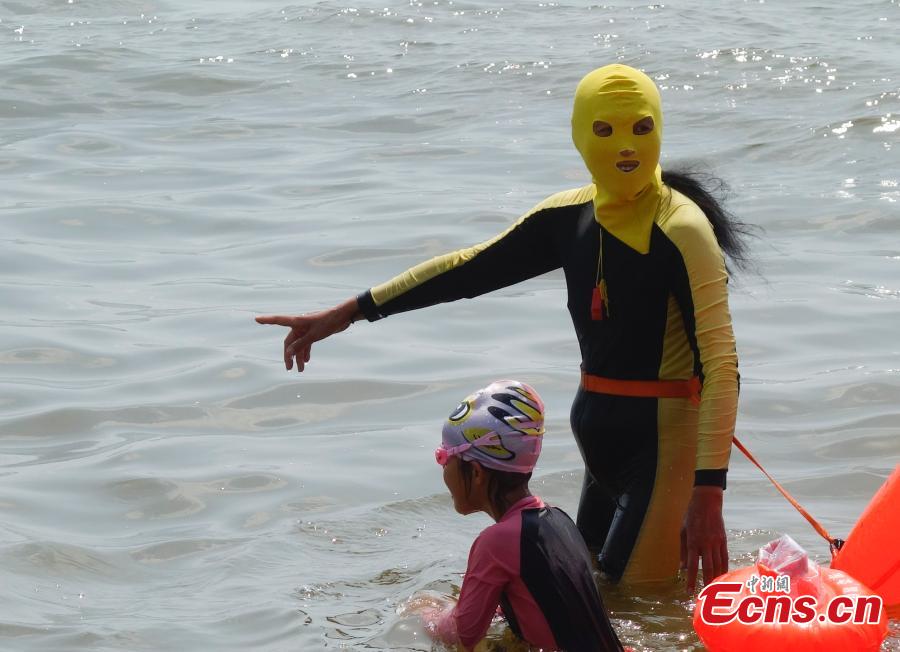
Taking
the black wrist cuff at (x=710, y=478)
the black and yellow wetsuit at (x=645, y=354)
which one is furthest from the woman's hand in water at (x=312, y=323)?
the black wrist cuff at (x=710, y=478)

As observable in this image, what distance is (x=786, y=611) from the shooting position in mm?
3883

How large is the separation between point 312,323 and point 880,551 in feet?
6.27

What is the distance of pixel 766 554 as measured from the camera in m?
4.00

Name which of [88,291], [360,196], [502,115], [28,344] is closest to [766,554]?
[28,344]

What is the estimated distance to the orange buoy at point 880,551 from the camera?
4480 millimetres

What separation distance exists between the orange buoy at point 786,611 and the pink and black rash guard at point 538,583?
0.30 metres

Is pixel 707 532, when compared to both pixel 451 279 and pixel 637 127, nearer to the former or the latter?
pixel 637 127

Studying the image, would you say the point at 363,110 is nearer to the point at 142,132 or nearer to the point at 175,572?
the point at 142,132

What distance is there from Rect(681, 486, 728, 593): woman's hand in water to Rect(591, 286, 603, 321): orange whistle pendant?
0.67 metres

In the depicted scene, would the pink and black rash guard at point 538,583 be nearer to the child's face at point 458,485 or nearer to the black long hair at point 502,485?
the black long hair at point 502,485

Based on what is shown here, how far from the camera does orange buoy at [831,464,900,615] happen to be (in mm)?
4480

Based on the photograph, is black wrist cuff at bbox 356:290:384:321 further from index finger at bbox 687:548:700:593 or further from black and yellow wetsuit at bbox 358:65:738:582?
index finger at bbox 687:548:700:593

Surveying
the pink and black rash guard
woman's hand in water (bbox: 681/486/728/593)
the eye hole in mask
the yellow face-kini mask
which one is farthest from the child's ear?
the eye hole in mask

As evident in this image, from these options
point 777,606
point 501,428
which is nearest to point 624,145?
point 501,428
